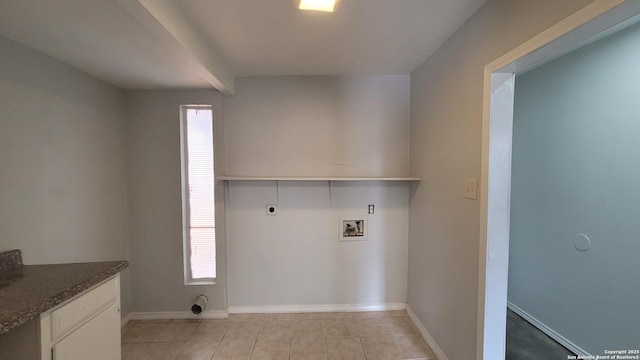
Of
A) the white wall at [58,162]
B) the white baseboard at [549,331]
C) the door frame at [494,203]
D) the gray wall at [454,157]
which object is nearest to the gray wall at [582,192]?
the white baseboard at [549,331]

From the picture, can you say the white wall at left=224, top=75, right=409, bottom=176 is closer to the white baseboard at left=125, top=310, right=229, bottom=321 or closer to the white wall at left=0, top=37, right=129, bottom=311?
the white wall at left=0, top=37, right=129, bottom=311

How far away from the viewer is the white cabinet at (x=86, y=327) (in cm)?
97

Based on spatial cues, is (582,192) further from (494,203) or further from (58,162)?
(58,162)

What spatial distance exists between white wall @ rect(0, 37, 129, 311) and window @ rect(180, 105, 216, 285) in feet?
1.93

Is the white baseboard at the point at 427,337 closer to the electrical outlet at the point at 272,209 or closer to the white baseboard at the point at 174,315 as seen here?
the electrical outlet at the point at 272,209

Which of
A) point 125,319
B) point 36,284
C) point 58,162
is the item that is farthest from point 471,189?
point 125,319

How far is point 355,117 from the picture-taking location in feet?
8.23

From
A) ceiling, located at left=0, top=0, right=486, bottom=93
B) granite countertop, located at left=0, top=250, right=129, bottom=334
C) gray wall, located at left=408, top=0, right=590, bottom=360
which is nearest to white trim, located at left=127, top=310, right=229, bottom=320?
granite countertop, located at left=0, top=250, right=129, bottom=334

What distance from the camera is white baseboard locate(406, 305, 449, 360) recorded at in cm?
191

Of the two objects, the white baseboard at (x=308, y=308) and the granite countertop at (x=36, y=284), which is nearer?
the granite countertop at (x=36, y=284)

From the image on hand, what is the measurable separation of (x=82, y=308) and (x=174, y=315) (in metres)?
1.65

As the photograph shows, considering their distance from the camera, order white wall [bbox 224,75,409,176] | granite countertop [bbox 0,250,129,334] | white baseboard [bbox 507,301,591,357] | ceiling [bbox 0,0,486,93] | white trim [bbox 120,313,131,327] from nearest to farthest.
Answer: granite countertop [bbox 0,250,129,334] < ceiling [bbox 0,0,486,93] < white baseboard [bbox 507,301,591,357] < white trim [bbox 120,313,131,327] < white wall [bbox 224,75,409,176]

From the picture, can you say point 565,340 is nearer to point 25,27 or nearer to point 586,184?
point 586,184

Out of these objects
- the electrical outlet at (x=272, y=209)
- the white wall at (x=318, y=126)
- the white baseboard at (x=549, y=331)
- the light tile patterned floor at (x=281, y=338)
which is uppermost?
the white wall at (x=318, y=126)
